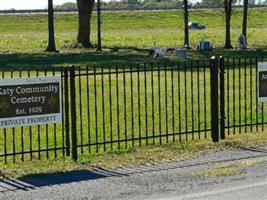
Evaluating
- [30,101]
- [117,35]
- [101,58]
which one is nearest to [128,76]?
[101,58]

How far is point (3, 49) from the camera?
48625 millimetres

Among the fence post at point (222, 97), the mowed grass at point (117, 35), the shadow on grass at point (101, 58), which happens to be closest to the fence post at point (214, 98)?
the fence post at point (222, 97)

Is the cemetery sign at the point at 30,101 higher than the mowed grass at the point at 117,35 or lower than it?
higher

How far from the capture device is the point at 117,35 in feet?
204

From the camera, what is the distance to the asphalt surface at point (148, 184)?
10.5m

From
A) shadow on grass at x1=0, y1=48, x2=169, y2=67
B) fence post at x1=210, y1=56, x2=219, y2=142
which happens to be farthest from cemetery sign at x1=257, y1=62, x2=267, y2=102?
shadow on grass at x1=0, y1=48, x2=169, y2=67

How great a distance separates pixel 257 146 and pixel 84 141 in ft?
10.9

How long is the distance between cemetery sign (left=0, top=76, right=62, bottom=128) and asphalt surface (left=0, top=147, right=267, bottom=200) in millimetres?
1259

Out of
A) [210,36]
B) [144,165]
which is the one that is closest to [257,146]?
[144,165]

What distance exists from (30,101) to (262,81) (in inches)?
178

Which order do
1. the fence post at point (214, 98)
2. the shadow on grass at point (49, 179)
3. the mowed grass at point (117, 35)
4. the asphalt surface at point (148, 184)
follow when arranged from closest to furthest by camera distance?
1. the asphalt surface at point (148, 184)
2. the shadow on grass at point (49, 179)
3. the fence post at point (214, 98)
4. the mowed grass at point (117, 35)

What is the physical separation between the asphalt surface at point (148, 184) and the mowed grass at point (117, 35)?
22900mm

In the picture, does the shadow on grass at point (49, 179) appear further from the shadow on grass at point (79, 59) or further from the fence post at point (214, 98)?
the shadow on grass at point (79, 59)

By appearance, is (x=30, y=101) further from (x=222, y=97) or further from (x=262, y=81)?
(x=262, y=81)
